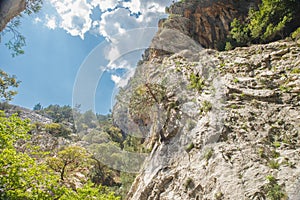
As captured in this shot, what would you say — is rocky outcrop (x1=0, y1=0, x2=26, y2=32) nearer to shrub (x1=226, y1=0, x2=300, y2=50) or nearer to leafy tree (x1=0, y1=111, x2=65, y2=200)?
leafy tree (x1=0, y1=111, x2=65, y2=200)

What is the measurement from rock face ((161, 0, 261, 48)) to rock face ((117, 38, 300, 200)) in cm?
1236

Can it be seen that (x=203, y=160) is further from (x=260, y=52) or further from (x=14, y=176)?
(x=260, y=52)

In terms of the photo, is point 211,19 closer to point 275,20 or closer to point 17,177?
point 275,20

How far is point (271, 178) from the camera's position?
21.2ft

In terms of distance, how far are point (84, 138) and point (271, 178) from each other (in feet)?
121

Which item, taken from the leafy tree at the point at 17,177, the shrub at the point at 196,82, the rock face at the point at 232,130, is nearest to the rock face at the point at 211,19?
the rock face at the point at 232,130

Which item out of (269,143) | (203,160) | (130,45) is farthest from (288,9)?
(203,160)

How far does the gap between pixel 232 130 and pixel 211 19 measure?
22471 mm

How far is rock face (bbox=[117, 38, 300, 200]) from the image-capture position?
23.0 feet

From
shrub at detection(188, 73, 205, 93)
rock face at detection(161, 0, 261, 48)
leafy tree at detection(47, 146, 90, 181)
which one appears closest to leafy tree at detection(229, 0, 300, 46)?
rock face at detection(161, 0, 261, 48)

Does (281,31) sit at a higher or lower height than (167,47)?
lower

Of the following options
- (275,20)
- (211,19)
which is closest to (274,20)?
(275,20)

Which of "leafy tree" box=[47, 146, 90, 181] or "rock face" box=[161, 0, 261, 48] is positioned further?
"rock face" box=[161, 0, 261, 48]

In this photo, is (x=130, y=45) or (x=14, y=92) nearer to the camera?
(x=14, y=92)
